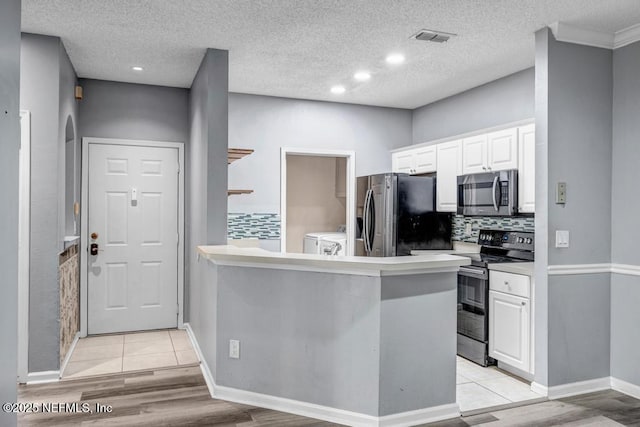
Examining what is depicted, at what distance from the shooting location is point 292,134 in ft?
17.3

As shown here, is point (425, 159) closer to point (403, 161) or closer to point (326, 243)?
point (403, 161)

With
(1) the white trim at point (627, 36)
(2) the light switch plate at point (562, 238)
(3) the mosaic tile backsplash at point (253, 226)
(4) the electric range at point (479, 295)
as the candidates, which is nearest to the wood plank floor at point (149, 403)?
(4) the electric range at point (479, 295)

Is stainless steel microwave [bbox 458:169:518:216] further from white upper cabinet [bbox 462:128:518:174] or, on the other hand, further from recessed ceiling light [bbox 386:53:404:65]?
recessed ceiling light [bbox 386:53:404:65]

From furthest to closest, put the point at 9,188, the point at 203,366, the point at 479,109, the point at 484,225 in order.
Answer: the point at 479,109 → the point at 484,225 → the point at 203,366 → the point at 9,188

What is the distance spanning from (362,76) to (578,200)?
219 centimetres

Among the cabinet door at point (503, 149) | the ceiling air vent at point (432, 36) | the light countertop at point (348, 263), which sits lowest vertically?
the light countertop at point (348, 263)

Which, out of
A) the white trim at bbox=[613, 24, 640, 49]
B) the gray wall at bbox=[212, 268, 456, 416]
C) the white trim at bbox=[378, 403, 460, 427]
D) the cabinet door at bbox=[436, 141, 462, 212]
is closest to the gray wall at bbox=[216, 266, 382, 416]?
the gray wall at bbox=[212, 268, 456, 416]

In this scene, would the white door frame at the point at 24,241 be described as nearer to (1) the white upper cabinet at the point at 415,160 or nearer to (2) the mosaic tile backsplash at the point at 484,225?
(1) the white upper cabinet at the point at 415,160

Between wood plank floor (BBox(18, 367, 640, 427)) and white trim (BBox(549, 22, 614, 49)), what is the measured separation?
2.45 metres

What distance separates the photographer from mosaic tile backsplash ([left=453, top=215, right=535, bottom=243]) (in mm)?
4109

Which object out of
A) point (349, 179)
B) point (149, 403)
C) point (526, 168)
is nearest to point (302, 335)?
point (149, 403)

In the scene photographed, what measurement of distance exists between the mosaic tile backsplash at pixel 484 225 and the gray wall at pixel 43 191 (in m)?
3.75

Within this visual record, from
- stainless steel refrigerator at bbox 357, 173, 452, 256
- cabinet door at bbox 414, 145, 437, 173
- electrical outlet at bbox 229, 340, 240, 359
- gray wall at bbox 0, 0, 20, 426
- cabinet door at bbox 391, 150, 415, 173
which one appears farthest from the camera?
cabinet door at bbox 391, 150, 415, 173

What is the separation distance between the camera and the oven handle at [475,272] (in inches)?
146
